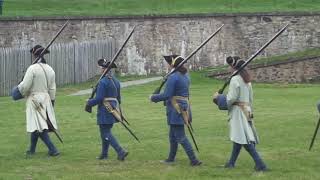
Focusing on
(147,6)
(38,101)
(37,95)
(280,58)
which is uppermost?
(147,6)

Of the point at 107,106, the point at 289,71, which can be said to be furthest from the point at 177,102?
the point at 289,71

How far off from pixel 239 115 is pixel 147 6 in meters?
30.3

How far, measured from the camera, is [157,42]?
126ft

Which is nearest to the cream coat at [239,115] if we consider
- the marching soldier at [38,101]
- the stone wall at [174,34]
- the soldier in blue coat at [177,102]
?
the soldier in blue coat at [177,102]

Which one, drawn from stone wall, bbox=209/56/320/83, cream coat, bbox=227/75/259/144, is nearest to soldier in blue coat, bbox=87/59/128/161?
cream coat, bbox=227/75/259/144

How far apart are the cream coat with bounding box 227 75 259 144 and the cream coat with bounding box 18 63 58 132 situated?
12.3 ft

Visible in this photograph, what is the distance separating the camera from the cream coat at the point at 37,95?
15.5 metres

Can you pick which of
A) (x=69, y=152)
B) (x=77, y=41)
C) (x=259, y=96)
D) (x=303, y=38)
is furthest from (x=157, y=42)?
(x=69, y=152)

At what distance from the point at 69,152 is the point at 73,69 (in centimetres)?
1955

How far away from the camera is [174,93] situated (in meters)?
14.3

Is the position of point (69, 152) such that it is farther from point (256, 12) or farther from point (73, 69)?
point (256, 12)

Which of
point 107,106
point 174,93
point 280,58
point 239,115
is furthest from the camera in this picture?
point 280,58

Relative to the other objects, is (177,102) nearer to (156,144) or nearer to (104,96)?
(104,96)

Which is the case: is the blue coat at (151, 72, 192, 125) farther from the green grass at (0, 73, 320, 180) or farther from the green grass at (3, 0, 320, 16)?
the green grass at (3, 0, 320, 16)
